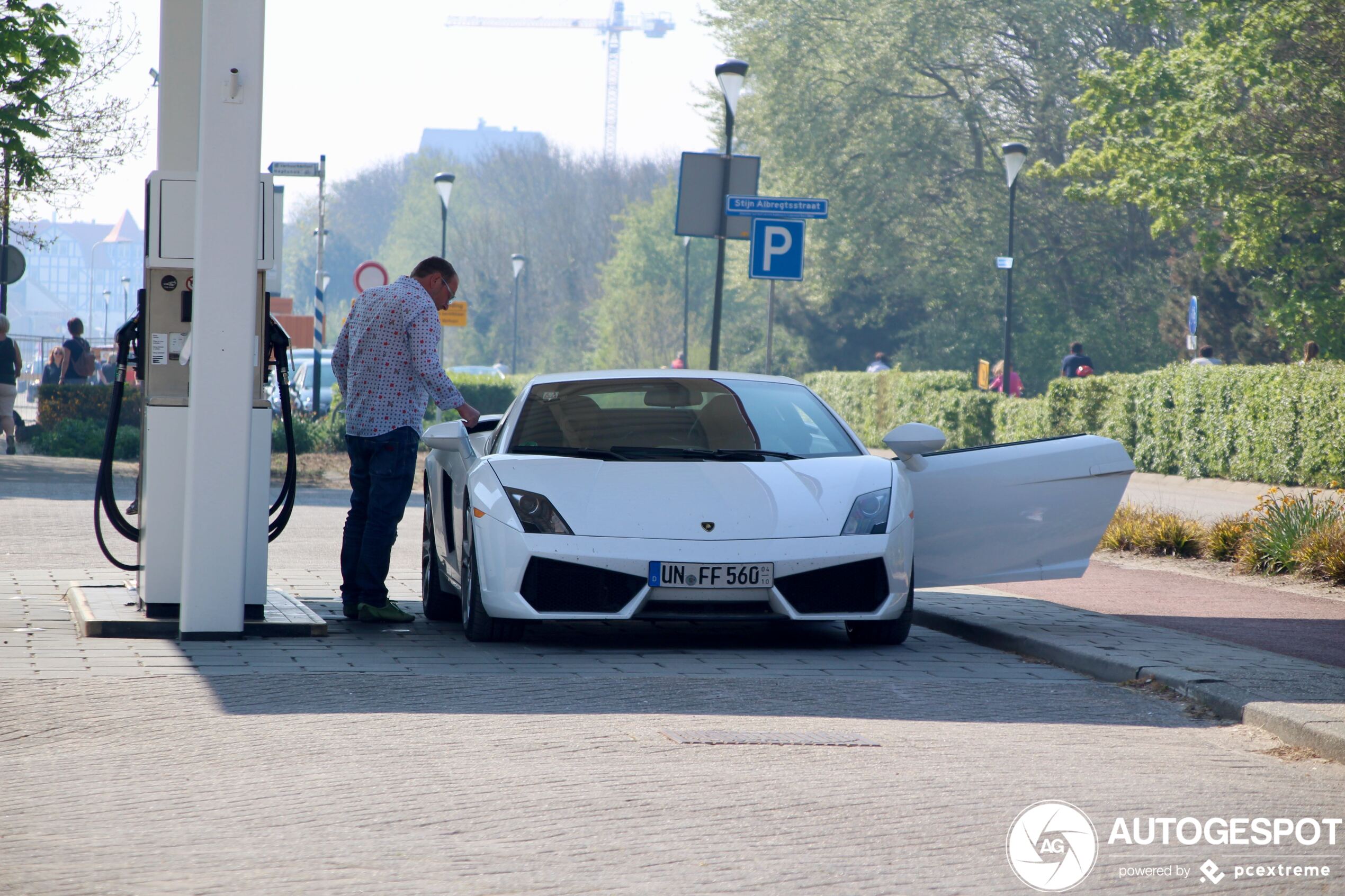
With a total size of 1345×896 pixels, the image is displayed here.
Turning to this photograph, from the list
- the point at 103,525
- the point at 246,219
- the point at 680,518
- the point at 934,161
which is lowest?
the point at 103,525

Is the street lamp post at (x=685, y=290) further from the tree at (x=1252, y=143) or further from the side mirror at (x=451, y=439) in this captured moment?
the side mirror at (x=451, y=439)

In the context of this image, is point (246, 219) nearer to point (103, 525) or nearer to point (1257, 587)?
point (1257, 587)

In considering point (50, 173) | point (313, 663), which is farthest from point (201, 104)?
point (50, 173)

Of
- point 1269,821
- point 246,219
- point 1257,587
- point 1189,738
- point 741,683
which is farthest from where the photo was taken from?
point 1257,587

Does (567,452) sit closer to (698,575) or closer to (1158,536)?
(698,575)

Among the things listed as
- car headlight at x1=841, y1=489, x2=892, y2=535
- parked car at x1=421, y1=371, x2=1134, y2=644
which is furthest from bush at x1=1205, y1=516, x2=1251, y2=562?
car headlight at x1=841, y1=489, x2=892, y2=535

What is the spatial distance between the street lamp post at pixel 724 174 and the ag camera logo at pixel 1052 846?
10930mm

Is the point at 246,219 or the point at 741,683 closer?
the point at 741,683

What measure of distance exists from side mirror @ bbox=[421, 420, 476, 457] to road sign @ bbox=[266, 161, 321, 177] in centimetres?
1798

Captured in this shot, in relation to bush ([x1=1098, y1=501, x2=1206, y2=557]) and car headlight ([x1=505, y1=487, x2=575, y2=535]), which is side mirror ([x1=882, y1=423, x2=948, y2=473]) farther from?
bush ([x1=1098, y1=501, x2=1206, y2=557])

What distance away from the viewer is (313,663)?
23.7 feet

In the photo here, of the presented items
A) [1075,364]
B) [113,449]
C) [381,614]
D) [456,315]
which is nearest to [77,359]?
[456,315]

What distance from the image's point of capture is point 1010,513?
28.0ft

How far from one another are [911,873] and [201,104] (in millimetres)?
4902
